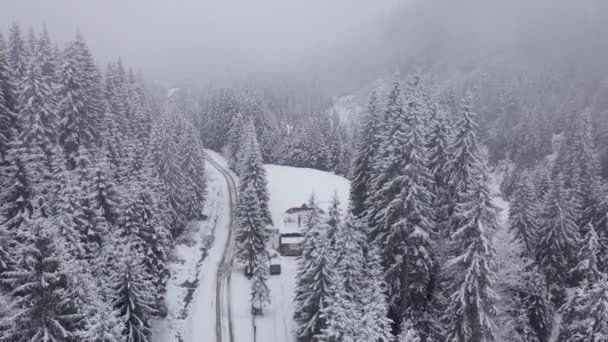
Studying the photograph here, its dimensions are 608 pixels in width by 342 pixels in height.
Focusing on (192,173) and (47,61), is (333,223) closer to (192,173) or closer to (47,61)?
(192,173)

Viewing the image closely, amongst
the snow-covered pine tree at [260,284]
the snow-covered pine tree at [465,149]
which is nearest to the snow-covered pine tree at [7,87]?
the snow-covered pine tree at [260,284]

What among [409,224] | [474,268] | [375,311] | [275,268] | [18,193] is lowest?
[275,268]

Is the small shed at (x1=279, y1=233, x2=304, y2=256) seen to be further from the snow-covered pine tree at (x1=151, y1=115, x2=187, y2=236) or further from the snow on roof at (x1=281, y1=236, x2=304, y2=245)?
the snow-covered pine tree at (x1=151, y1=115, x2=187, y2=236)

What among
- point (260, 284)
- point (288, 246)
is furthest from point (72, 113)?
point (288, 246)

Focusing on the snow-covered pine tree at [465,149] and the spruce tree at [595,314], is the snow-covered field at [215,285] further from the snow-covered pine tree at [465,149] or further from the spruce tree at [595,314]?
the spruce tree at [595,314]

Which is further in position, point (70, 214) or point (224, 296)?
point (224, 296)

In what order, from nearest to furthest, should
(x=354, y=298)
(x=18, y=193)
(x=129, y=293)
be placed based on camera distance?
1. (x=129, y=293)
2. (x=354, y=298)
3. (x=18, y=193)

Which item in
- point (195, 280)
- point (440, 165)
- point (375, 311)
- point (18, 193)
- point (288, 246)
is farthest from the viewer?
point (288, 246)

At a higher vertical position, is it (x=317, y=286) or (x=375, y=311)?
(x=317, y=286)
